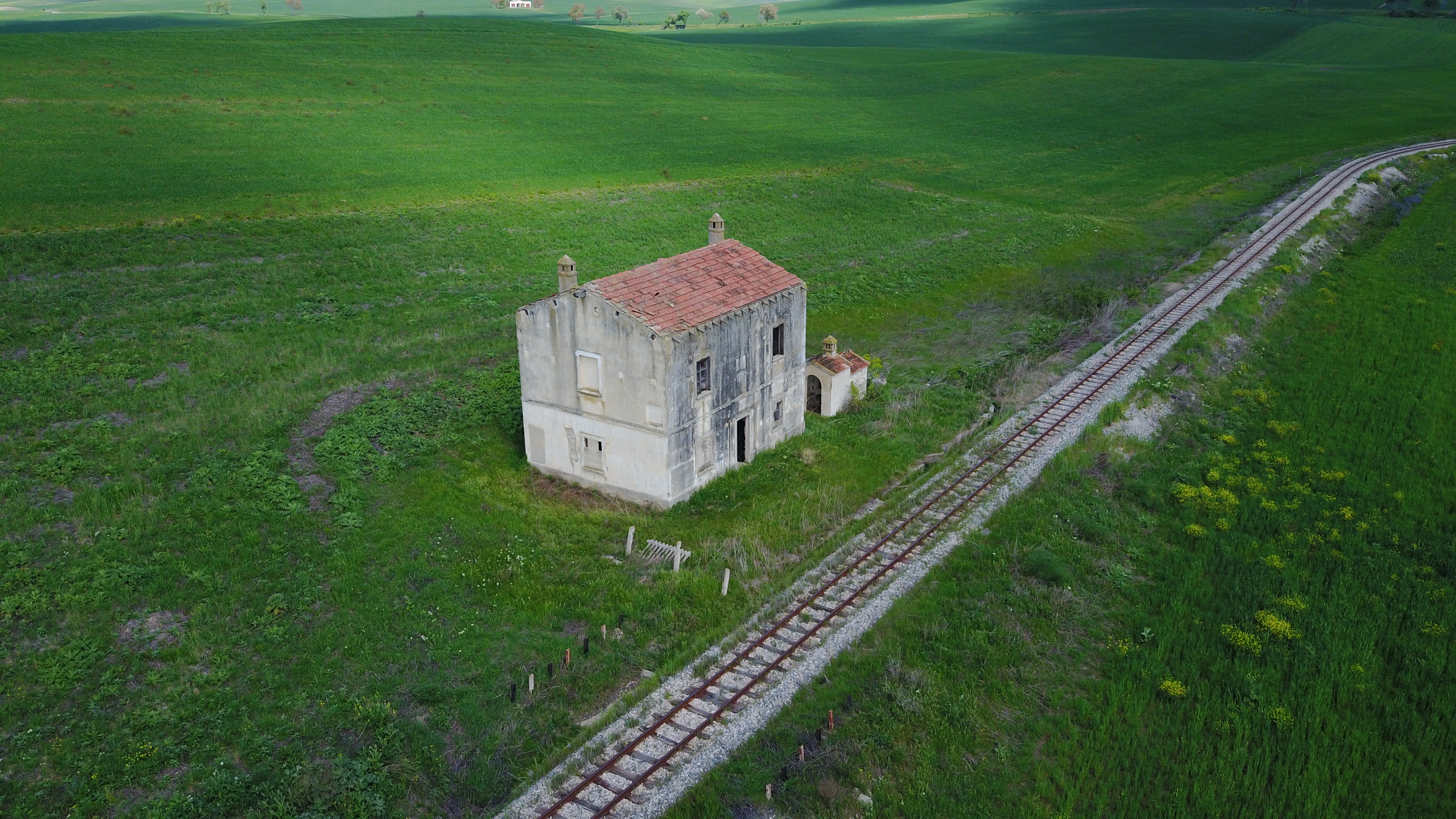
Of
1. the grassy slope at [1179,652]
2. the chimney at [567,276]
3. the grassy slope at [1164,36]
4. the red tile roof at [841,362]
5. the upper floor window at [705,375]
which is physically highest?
the grassy slope at [1164,36]

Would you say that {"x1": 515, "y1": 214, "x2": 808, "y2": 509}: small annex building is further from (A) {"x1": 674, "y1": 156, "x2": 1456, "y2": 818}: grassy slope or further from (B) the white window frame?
(A) {"x1": 674, "y1": 156, "x2": 1456, "y2": 818}: grassy slope

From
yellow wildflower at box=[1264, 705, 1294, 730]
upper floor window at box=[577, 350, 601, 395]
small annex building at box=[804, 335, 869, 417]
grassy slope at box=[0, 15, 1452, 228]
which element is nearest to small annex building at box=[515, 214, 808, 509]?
upper floor window at box=[577, 350, 601, 395]

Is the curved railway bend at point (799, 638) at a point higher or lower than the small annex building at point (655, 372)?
lower

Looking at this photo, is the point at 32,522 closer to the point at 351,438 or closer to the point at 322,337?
the point at 351,438

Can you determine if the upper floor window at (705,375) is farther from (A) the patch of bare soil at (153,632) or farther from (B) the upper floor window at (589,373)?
(A) the patch of bare soil at (153,632)

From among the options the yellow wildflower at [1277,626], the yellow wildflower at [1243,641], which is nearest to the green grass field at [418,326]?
the yellow wildflower at [1243,641]

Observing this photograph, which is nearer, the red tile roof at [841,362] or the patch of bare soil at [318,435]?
the patch of bare soil at [318,435]

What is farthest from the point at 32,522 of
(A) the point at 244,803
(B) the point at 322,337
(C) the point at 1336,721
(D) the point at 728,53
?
(D) the point at 728,53

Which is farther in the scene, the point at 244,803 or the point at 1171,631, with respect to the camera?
the point at 1171,631

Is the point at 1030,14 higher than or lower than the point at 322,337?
higher
